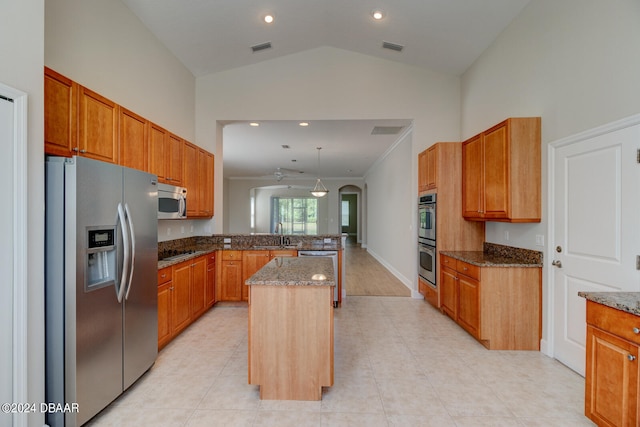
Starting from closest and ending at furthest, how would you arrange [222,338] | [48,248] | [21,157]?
[21,157], [48,248], [222,338]

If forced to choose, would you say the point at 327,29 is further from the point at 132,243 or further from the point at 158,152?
the point at 132,243

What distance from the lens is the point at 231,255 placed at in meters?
4.54

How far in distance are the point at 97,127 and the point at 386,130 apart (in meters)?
4.74

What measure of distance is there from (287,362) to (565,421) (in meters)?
1.89

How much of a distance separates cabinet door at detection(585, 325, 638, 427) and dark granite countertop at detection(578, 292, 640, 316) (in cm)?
18

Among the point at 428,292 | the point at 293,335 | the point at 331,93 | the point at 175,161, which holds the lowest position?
the point at 428,292

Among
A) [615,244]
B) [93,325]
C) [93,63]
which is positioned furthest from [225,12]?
[615,244]

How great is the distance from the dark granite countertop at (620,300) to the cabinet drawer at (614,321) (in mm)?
29

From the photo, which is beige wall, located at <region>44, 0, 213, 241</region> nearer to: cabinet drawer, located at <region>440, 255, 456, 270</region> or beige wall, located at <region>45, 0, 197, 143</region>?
beige wall, located at <region>45, 0, 197, 143</region>

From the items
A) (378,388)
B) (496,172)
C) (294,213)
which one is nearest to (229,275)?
(378,388)

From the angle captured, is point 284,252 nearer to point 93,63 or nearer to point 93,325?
point 93,325

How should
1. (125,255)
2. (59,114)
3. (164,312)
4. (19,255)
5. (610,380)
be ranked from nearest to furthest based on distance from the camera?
1. (19,255)
2. (610,380)
3. (59,114)
4. (125,255)
5. (164,312)

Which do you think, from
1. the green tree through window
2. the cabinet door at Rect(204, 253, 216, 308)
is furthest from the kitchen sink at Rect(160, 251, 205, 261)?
the green tree through window

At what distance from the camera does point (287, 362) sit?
223cm
